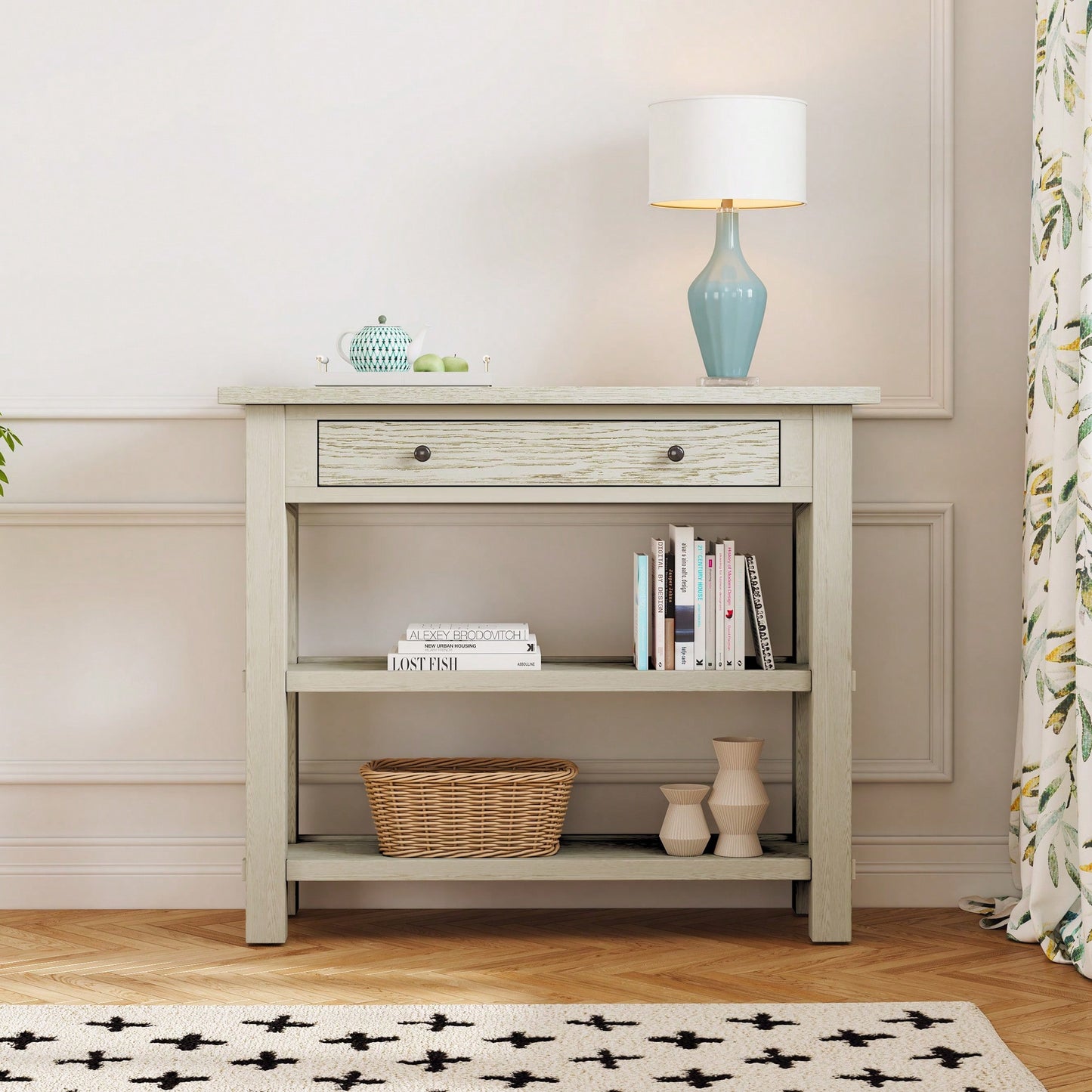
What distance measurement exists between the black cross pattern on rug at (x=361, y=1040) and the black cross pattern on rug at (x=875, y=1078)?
0.59 meters

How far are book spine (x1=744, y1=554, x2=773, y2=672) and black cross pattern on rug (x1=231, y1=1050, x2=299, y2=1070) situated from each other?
38.7 inches

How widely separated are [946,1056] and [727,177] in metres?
1.40

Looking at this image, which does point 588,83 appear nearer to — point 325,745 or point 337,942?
point 325,745

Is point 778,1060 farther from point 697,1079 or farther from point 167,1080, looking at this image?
point 167,1080

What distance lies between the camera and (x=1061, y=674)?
77.5 inches

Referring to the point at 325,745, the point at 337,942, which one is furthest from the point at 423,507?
the point at 337,942

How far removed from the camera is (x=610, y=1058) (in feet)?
5.13

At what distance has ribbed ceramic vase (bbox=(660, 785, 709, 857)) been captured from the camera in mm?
2102

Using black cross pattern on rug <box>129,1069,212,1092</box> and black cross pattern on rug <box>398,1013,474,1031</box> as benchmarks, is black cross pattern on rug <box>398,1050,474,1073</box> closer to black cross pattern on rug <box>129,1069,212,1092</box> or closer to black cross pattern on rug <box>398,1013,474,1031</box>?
black cross pattern on rug <box>398,1013,474,1031</box>

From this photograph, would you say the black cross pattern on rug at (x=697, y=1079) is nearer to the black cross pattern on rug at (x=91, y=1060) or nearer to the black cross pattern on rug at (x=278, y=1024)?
the black cross pattern on rug at (x=278, y=1024)

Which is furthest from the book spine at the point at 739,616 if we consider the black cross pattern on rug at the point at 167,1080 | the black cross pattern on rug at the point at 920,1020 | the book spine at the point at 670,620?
the black cross pattern on rug at the point at 167,1080

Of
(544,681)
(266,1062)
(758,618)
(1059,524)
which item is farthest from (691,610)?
(266,1062)

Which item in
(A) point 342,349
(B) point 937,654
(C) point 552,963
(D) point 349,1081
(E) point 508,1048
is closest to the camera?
(D) point 349,1081

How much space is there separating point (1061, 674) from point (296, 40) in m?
1.82
